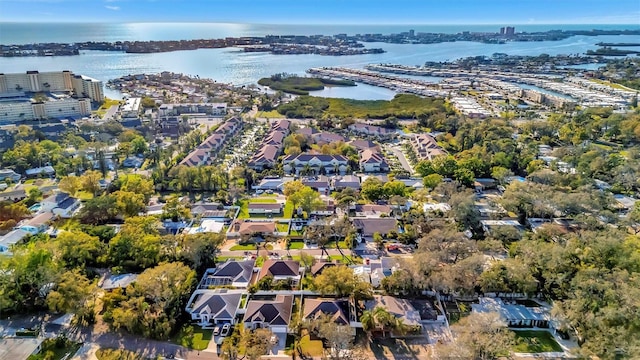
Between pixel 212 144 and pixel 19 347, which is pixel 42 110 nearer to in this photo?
pixel 212 144

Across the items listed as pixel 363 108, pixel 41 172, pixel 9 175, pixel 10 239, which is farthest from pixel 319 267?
pixel 363 108

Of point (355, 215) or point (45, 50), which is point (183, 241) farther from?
point (45, 50)

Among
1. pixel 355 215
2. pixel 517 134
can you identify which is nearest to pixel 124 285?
pixel 355 215

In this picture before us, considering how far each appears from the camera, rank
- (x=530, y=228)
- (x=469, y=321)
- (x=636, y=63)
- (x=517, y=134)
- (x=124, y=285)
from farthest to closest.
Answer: (x=636, y=63)
(x=517, y=134)
(x=530, y=228)
(x=124, y=285)
(x=469, y=321)

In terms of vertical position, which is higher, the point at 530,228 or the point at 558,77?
the point at 558,77

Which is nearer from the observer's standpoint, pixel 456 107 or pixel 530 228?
pixel 530 228

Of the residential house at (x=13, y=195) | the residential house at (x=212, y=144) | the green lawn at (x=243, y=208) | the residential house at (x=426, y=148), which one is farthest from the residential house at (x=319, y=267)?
the residential house at (x=13, y=195)
